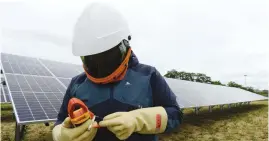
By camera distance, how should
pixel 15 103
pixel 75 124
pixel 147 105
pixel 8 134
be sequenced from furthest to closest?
pixel 8 134 < pixel 15 103 < pixel 147 105 < pixel 75 124

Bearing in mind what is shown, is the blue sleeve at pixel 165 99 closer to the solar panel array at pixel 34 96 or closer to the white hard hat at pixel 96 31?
the white hard hat at pixel 96 31

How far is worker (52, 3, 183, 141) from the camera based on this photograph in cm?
148

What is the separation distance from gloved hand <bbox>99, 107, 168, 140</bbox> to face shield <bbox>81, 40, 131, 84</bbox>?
0.27 meters

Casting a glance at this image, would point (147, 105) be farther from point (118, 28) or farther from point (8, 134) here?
point (8, 134)

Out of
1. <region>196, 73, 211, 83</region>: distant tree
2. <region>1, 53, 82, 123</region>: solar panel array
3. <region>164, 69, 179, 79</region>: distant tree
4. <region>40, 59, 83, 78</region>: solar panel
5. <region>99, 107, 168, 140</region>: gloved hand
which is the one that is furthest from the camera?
<region>196, 73, 211, 83</region>: distant tree

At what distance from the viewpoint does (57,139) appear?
4.99 ft

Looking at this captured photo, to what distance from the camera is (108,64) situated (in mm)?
1490

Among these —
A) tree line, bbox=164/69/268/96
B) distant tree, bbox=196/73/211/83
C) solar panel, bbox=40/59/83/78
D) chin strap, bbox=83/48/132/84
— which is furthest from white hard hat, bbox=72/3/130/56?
distant tree, bbox=196/73/211/83

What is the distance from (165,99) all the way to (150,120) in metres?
0.21

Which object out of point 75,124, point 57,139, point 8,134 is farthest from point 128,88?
point 8,134

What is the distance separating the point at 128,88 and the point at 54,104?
4.27 m

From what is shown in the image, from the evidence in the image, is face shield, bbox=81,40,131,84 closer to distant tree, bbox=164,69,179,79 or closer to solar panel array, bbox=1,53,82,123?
solar panel array, bbox=1,53,82,123

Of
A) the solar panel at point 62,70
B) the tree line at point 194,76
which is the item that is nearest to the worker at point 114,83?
the solar panel at point 62,70

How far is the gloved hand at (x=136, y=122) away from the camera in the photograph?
4.20ft
